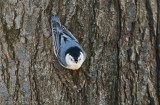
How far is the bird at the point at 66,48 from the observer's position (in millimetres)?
2412

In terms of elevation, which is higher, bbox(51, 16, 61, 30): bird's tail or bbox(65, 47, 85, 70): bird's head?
bbox(51, 16, 61, 30): bird's tail

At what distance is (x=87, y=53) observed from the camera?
2465 millimetres

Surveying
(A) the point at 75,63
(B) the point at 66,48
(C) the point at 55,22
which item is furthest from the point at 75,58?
(C) the point at 55,22

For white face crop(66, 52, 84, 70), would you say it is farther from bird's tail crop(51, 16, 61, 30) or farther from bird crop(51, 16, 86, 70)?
bird's tail crop(51, 16, 61, 30)

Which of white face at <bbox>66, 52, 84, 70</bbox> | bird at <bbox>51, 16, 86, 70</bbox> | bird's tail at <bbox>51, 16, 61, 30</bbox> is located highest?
bird's tail at <bbox>51, 16, 61, 30</bbox>

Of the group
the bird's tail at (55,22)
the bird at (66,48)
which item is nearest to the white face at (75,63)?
the bird at (66,48)

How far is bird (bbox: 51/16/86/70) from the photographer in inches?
95.0

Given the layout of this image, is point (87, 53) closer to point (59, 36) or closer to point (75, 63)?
point (75, 63)

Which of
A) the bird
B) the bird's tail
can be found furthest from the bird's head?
the bird's tail

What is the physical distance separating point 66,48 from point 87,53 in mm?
331

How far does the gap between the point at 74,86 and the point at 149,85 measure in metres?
0.70

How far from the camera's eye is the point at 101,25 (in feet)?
7.87

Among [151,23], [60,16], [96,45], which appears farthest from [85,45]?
[151,23]

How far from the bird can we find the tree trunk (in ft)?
0.18
